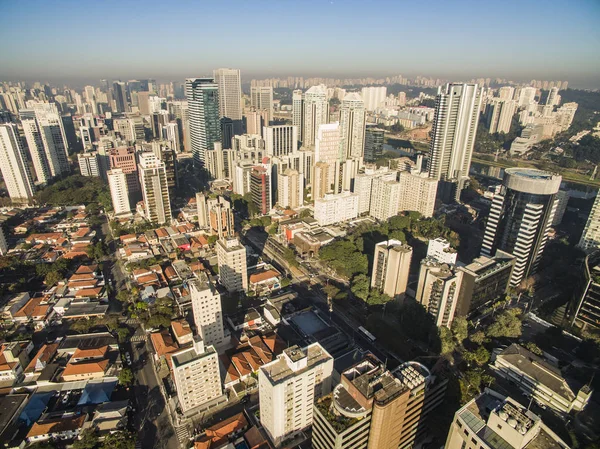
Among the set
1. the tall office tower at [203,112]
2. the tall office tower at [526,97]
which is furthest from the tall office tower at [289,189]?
the tall office tower at [526,97]

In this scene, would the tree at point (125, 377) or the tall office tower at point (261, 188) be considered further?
the tall office tower at point (261, 188)

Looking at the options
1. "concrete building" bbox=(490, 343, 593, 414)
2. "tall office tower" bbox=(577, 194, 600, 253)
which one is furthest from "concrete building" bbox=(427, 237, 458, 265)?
"tall office tower" bbox=(577, 194, 600, 253)

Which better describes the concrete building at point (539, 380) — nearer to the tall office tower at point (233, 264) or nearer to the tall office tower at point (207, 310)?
the tall office tower at point (207, 310)

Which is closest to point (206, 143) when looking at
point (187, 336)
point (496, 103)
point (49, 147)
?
point (49, 147)

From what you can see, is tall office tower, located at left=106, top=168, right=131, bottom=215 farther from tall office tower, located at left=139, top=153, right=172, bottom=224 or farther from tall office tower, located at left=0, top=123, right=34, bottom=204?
tall office tower, located at left=0, top=123, right=34, bottom=204

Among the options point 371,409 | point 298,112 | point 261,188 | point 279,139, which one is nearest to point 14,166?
point 261,188

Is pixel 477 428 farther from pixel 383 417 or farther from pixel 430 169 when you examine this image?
pixel 430 169
